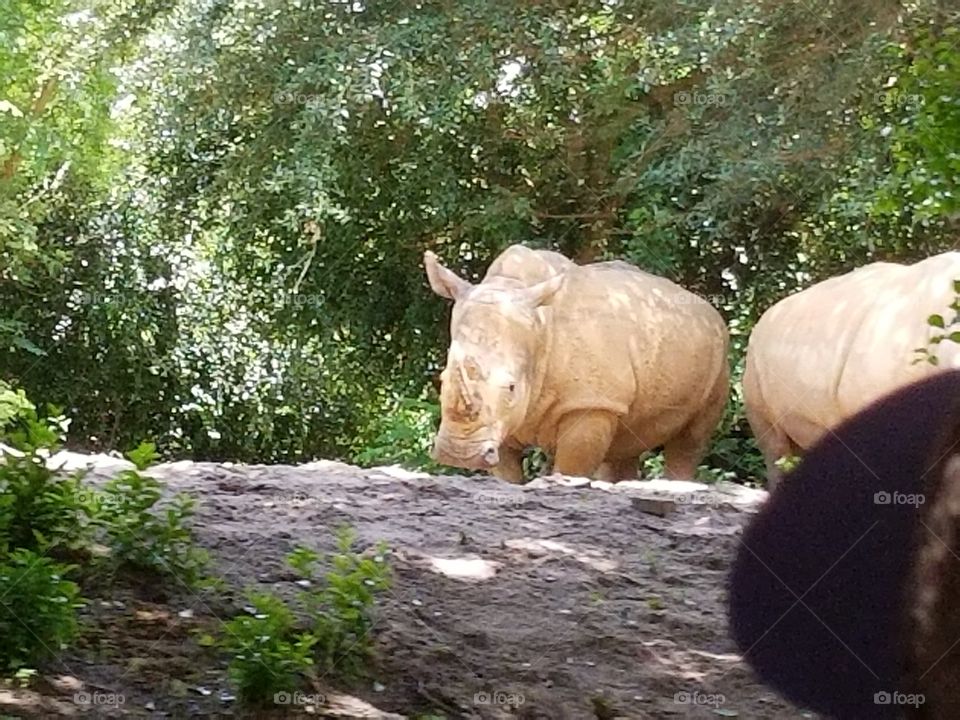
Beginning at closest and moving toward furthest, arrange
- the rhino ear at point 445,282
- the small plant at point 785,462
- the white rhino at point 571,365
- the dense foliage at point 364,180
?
1. the small plant at point 785,462
2. the white rhino at point 571,365
3. the dense foliage at point 364,180
4. the rhino ear at point 445,282

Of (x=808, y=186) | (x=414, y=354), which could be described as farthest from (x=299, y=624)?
(x=414, y=354)

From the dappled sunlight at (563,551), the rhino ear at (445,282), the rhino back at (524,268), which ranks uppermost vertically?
the rhino back at (524,268)

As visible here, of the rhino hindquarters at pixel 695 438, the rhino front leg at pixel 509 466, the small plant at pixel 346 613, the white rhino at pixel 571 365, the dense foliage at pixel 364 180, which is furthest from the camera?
the rhino hindquarters at pixel 695 438

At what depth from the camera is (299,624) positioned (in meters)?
3.64

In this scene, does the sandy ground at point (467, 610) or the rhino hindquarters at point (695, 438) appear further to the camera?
the rhino hindquarters at point (695, 438)

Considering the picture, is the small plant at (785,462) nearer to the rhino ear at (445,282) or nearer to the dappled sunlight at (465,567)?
the rhino ear at (445,282)

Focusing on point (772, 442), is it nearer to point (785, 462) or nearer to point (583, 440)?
point (785, 462)

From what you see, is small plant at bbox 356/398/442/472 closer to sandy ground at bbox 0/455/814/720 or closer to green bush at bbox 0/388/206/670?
sandy ground at bbox 0/455/814/720

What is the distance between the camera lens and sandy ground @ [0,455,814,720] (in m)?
3.39

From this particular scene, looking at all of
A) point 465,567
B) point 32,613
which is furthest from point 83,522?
point 465,567

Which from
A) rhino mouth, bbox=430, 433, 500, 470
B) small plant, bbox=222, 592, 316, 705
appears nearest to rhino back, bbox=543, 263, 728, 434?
rhino mouth, bbox=430, 433, 500, 470

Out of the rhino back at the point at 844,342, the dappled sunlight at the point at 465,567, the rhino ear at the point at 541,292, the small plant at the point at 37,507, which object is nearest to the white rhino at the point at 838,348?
the rhino back at the point at 844,342

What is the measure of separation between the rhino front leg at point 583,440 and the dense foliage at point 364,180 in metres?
1.47

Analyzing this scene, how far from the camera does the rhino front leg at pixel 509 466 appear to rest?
8.30 metres
